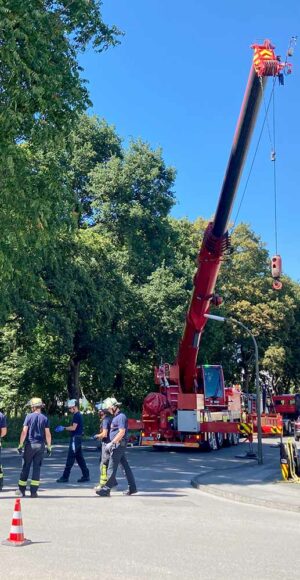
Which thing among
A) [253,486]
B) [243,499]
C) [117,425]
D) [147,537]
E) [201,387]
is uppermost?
[201,387]

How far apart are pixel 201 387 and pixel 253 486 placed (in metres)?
11.0

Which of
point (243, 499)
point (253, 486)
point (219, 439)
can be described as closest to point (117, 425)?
point (243, 499)

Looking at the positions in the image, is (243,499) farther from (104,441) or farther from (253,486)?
(104,441)

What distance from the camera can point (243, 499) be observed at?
11570 mm

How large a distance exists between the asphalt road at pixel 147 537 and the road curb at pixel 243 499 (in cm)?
22

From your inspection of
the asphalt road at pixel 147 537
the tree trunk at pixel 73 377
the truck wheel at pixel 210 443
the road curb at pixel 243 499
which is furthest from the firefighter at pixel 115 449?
the tree trunk at pixel 73 377

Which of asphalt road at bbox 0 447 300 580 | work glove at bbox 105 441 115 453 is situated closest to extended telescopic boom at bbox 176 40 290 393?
asphalt road at bbox 0 447 300 580

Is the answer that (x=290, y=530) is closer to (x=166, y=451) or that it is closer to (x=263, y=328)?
(x=166, y=451)

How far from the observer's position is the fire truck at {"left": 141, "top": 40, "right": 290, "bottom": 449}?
17.4m

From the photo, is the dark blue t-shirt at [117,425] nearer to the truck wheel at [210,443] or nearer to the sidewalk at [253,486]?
the sidewalk at [253,486]

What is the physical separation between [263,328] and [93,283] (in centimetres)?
2225

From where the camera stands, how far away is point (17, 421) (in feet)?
99.6

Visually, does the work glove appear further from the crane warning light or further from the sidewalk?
the crane warning light

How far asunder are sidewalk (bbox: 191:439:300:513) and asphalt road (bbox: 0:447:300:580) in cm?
30
